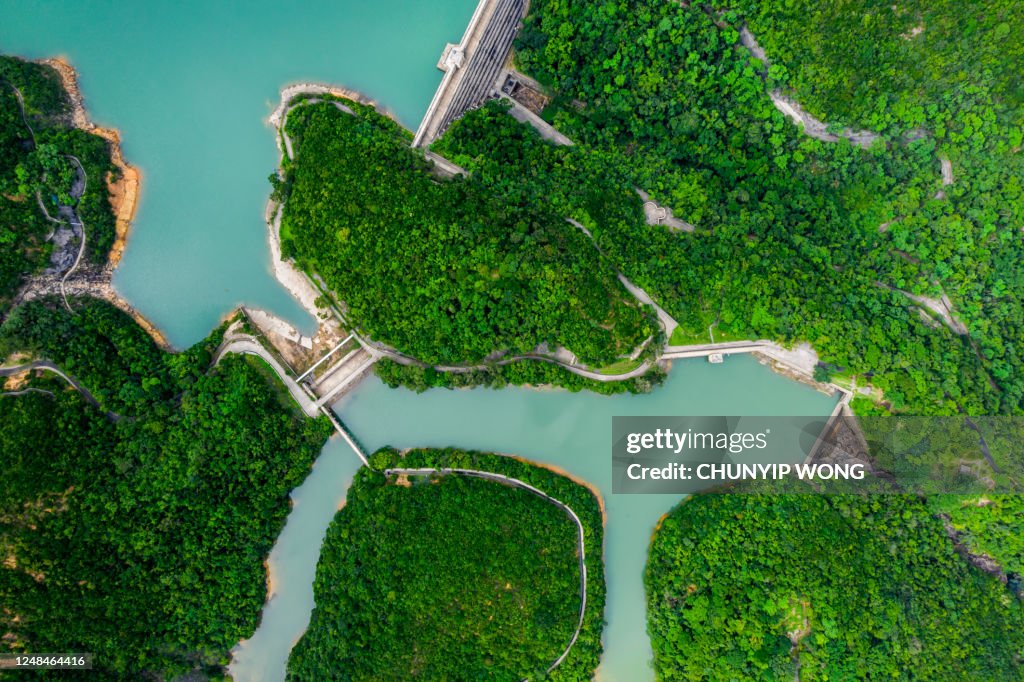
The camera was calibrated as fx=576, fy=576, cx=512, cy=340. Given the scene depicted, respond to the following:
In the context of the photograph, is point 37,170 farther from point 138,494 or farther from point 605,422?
point 605,422

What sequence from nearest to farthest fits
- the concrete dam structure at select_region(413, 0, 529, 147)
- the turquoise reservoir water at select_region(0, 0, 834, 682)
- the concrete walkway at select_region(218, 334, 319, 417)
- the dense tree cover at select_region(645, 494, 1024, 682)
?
1. the dense tree cover at select_region(645, 494, 1024, 682)
2. the concrete walkway at select_region(218, 334, 319, 417)
3. the concrete dam structure at select_region(413, 0, 529, 147)
4. the turquoise reservoir water at select_region(0, 0, 834, 682)

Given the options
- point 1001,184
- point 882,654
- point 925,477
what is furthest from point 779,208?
point 882,654

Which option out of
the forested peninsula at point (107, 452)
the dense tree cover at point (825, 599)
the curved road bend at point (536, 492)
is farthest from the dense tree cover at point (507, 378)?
the dense tree cover at point (825, 599)

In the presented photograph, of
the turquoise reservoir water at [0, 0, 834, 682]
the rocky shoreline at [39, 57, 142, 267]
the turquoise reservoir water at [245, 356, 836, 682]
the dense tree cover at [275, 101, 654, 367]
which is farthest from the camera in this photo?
the rocky shoreline at [39, 57, 142, 267]

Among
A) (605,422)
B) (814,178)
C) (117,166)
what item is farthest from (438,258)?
(814,178)

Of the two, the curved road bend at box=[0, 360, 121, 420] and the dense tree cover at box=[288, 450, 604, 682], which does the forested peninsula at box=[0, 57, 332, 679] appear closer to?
the curved road bend at box=[0, 360, 121, 420]

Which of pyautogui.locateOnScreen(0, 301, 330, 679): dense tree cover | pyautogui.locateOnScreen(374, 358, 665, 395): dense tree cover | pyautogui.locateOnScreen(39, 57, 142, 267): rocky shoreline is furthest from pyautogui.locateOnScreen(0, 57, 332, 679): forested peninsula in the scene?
pyautogui.locateOnScreen(374, 358, 665, 395): dense tree cover

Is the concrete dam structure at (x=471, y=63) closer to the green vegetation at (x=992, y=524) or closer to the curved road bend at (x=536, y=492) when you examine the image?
the curved road bend at (x=536, y=492)
